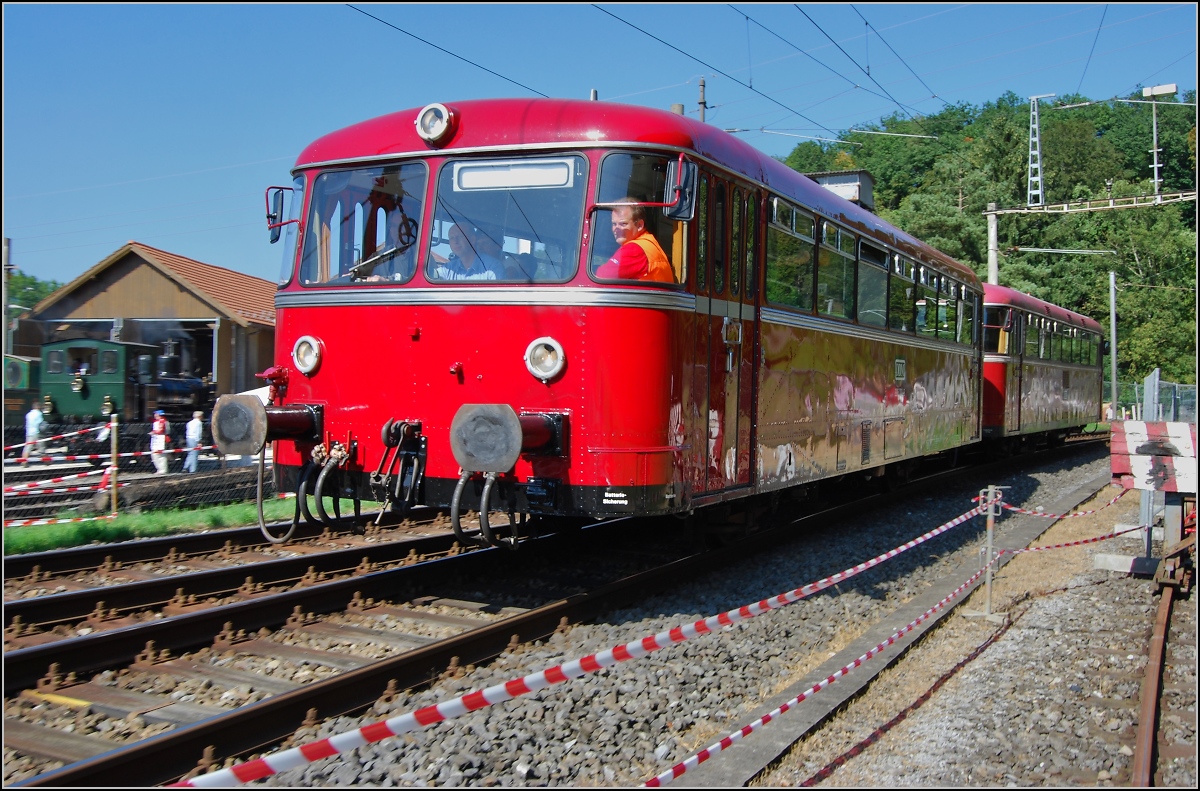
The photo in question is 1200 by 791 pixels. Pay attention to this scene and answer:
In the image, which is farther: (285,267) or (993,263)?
(993,263)

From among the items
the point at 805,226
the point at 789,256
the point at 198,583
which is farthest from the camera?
the point at 805,226

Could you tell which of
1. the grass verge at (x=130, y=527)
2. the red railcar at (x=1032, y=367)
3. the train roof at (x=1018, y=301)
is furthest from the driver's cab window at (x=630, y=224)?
the red railcar at (x=1032, y=367)

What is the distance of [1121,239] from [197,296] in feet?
140

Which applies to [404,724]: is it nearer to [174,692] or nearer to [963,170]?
[174,692]

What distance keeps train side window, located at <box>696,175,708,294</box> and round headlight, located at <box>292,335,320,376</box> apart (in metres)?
Result: 2.78

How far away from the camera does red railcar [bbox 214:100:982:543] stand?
6180mm

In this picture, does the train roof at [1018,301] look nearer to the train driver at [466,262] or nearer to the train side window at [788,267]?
the train side window at [788,267]

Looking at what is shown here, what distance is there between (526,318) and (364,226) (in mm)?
1587

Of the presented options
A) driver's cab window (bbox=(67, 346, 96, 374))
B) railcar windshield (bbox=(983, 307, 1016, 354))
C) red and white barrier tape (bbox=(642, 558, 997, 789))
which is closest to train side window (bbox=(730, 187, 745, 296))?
red and white barrier tape (bbox=(642, 558, 997, 789))

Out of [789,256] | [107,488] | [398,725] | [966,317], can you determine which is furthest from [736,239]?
[107,488]

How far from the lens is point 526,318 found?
6.34 m

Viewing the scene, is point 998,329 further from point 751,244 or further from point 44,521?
point 44,521

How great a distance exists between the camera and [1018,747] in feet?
15.9

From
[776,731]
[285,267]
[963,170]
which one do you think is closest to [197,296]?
[285,267]
